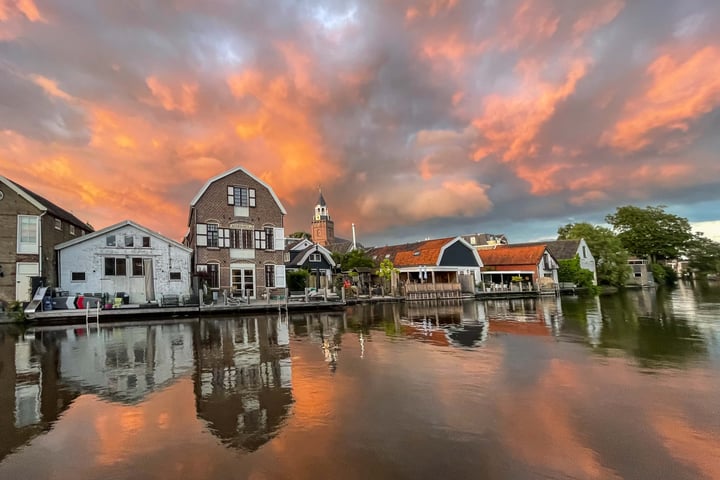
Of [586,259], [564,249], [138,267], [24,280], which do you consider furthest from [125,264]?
[586,259]

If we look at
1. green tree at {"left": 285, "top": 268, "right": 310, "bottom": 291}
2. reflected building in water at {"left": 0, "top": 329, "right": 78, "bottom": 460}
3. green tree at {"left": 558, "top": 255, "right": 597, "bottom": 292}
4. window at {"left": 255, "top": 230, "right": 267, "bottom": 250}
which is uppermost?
window at {"left": 255, "top": 230, "right": 267, "bottom": 250}

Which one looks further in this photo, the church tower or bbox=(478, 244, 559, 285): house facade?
the church tower

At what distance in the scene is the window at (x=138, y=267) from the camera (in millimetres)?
28484

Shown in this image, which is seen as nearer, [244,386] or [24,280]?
[244,386]

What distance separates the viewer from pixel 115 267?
91.6 ft

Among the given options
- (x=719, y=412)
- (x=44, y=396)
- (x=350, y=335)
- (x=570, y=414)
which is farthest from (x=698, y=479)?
(x=350, y=335)

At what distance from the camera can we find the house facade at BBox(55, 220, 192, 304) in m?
26.8

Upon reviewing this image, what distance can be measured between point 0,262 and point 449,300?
1360 inches

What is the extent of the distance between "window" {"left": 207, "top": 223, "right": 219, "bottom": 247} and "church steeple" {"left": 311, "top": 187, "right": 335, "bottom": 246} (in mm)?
73449

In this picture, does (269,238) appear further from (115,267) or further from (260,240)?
(115,267)

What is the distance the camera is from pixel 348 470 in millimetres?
5117

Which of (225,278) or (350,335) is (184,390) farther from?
(225,278)

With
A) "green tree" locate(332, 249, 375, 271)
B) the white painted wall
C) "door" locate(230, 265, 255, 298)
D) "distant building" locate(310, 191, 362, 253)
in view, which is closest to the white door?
"door" locate(230, 265, 255, 298)

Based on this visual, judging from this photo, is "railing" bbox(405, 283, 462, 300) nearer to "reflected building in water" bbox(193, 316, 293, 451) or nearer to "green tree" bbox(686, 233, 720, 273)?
"reflected building in water" bbox(193, 316, 293, 451)
